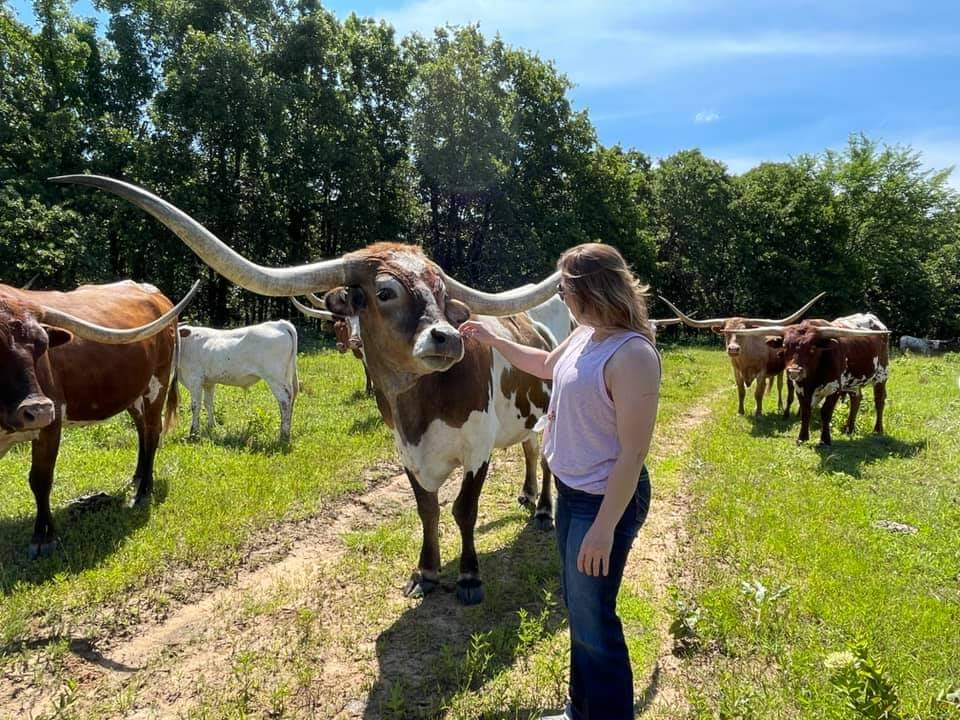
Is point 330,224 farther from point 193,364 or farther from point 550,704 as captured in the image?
point 550,704

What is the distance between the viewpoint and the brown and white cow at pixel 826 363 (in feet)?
29.4

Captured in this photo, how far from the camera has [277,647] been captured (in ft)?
12.4

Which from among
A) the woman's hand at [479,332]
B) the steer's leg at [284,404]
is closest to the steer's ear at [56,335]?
the woman's hand at [479,332]

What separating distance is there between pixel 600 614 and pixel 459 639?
5.67 feet

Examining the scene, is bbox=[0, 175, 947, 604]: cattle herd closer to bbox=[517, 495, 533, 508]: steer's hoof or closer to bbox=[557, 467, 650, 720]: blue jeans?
bbox=[517, 495, 533, 508]: steer's hoof

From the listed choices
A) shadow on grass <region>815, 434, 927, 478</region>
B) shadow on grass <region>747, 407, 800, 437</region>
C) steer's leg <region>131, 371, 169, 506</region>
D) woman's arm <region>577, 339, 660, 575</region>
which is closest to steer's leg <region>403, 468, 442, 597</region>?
woman's arm <region>577, 339, 660, 575</region>

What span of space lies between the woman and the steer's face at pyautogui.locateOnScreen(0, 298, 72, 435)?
145 inches

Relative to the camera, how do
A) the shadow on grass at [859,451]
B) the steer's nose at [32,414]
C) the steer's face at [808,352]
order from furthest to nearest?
1. the steer's face at [808,352]
2. the shadow on grass at [859,451]
3. the steer's nose at [32,414]

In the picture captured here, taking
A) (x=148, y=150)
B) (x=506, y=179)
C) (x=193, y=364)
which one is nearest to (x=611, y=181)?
(x=506, y=179)

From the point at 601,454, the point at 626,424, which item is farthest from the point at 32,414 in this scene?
the point at 626,424

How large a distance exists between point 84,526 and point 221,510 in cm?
118

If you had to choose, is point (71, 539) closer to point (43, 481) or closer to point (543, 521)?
point (43, 481)

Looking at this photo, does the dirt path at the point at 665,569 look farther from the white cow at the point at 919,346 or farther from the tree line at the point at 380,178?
the white cow at the point at 919,346

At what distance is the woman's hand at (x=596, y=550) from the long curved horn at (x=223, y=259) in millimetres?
2258
